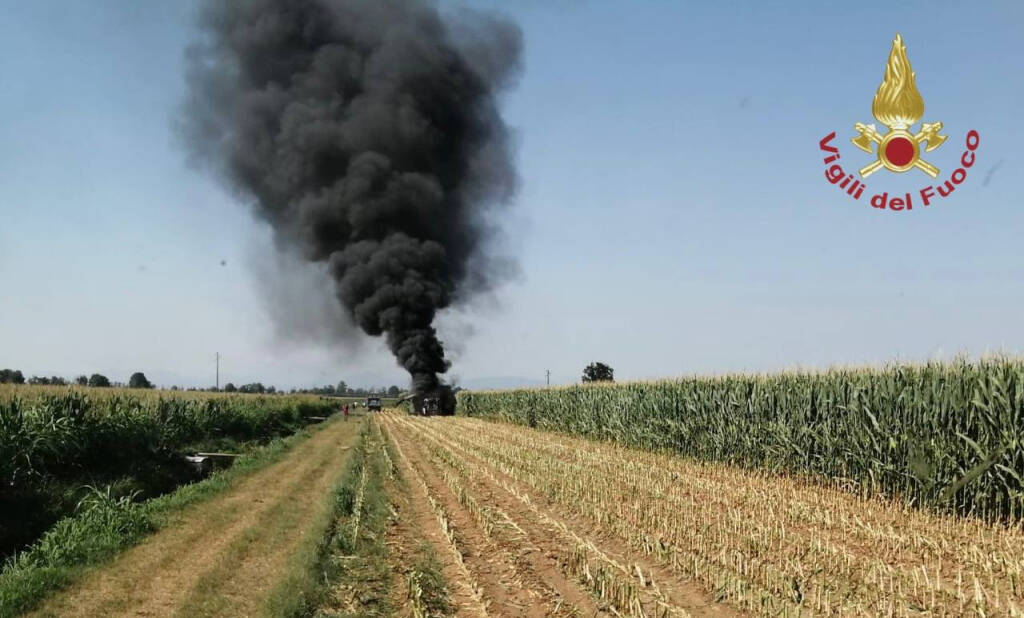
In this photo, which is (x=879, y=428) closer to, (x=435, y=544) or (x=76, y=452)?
(x=435, y=544)

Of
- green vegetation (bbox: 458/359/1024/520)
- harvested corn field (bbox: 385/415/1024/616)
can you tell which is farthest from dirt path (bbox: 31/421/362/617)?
green vegetation (bbox: 458/359/1024/520)

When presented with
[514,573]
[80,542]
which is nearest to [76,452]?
[80,542]

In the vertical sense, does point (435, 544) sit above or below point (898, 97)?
below

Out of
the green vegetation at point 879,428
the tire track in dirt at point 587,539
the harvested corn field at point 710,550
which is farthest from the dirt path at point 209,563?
the green vegetation at point 879,428

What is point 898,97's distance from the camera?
13578 millimetres

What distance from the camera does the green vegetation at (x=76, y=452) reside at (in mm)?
12019

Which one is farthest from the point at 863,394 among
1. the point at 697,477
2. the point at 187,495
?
the point at 187,495

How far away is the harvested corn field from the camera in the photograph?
6617mm

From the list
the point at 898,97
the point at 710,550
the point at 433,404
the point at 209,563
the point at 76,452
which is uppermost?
the point at 898,97

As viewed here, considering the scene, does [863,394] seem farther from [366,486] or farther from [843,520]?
[366,486]

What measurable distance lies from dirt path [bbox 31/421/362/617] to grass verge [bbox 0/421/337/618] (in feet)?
0.69

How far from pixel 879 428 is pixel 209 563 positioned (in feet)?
36.0

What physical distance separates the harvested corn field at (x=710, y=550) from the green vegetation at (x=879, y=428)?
52 centimetres

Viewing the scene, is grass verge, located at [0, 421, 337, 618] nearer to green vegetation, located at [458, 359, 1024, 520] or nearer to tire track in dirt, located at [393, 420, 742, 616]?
tire track in dirt, located at [393, 420, 742, 616]
